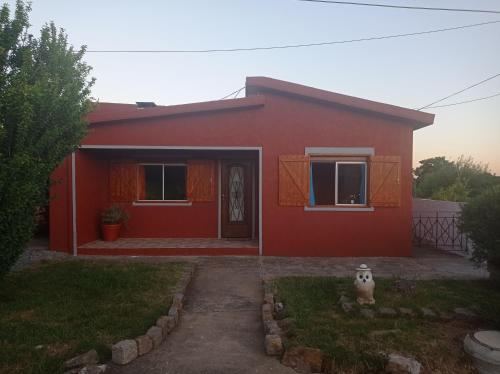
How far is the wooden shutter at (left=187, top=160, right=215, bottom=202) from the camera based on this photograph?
10055 mm

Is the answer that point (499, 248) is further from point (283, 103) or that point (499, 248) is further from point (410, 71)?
point (410, 71)

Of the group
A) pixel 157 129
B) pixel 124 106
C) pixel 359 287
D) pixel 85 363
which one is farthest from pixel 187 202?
pixel 124 106

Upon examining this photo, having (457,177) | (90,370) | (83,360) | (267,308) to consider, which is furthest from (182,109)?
(457,177)

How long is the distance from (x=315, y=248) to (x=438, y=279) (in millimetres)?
2809

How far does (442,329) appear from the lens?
451 cm

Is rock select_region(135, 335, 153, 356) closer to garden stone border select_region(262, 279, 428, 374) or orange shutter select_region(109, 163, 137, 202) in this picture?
garden stone border select_region(262, 279, 428, 374)

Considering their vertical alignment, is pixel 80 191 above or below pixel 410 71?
below

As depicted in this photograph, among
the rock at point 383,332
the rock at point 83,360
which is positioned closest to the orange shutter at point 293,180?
the rock at point 383,332

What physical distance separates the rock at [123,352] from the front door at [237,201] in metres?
6.55

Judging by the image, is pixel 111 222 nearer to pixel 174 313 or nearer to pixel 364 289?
pixel 174 313

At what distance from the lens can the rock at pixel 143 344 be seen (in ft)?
12.5

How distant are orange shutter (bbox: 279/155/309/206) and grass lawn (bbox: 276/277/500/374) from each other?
2522 mm

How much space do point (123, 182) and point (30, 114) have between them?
5477mm

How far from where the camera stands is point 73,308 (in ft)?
16.2
